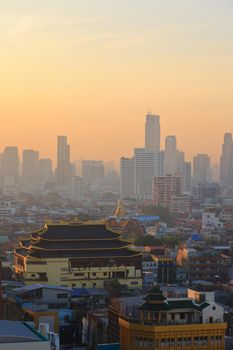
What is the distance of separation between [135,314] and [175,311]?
0.70 m

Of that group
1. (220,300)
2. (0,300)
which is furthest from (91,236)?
(0,300)

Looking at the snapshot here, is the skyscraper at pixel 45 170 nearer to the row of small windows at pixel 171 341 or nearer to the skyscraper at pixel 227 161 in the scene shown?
the skyscraper at pixel 227 161

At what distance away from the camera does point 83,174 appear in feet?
333

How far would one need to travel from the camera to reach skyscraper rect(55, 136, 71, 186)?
89.9 meters

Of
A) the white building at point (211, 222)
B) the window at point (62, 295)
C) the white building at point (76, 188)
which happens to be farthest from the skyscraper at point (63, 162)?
the window at point (62, 295)

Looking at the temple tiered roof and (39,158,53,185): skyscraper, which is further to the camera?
(39,158,53,185): skyscraper

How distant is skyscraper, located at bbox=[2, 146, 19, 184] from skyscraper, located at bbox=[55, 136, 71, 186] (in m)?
5.14

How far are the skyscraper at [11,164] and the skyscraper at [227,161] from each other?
1957 cm

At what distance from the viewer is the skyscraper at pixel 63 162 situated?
89925 mm

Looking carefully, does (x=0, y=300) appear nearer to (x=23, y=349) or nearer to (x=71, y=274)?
(x=23, y=349)

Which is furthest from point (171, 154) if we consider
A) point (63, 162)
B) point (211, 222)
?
point (211, 222)

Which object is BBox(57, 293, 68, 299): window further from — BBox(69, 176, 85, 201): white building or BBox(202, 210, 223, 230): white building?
BBox(69, 176, 85, 201): white building

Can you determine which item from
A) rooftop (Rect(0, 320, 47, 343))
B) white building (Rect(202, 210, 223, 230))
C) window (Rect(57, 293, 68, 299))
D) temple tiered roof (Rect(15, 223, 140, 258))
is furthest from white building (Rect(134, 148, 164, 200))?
rooftop (Rect(0, 320, 47, 343))

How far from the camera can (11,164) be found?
98.9 meters
